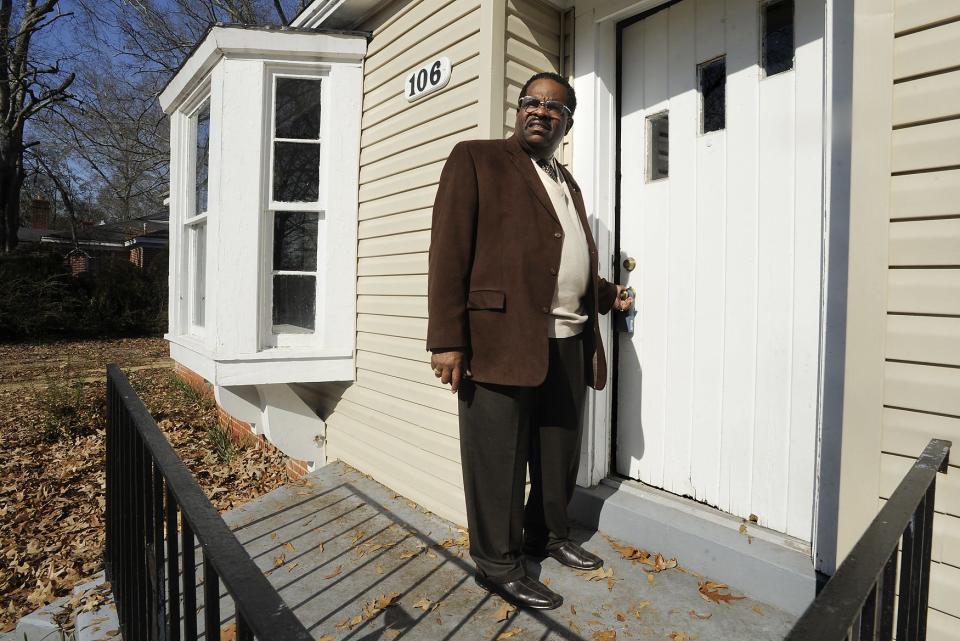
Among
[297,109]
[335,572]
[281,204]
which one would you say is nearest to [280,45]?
[297,109]

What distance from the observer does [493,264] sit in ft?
6.88

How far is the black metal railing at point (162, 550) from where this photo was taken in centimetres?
81

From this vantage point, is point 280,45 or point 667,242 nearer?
point 667,242

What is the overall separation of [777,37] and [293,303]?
3.08m

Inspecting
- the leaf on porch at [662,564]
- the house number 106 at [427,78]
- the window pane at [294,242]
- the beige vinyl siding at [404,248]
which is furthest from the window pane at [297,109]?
the leaf on porch at [662,564]

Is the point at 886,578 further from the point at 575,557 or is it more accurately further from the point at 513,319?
the point at 575,557

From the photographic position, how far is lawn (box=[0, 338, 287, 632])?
3.54 m

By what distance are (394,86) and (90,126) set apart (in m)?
18.7

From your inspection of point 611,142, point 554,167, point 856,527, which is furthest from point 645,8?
point 856,527

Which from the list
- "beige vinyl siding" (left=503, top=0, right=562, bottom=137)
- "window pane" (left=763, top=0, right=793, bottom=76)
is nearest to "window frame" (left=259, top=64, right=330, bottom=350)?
"beige vinyl siding" (left=503, top=0, right=562, bottom=137)

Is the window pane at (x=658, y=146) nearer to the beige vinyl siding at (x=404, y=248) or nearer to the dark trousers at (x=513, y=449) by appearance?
the beige vinyl siding at (x=404, y=248)

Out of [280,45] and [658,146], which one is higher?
[280,45]

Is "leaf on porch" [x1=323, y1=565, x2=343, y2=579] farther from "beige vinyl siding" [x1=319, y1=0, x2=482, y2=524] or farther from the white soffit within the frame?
the white soffit

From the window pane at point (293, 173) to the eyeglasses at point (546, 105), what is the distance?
211 centimetres
